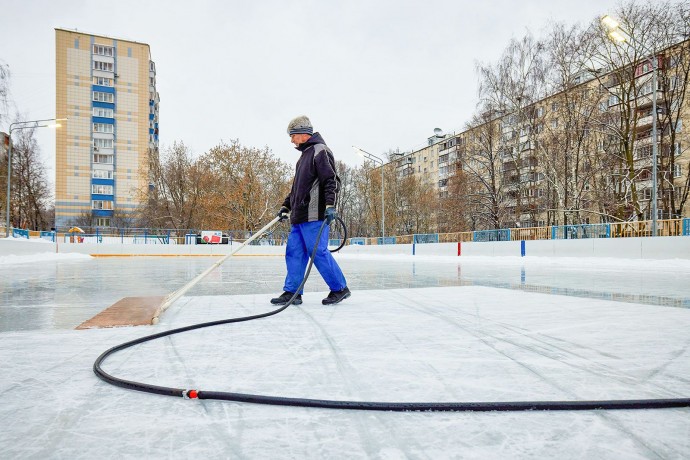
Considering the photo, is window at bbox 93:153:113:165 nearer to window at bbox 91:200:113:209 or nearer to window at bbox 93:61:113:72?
window at bbox 91:200:113:209

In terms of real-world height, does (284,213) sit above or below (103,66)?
below

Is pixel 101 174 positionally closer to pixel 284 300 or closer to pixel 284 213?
pixel 284 213

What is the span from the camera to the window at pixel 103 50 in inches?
2014

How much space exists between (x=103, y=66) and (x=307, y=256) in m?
59.4

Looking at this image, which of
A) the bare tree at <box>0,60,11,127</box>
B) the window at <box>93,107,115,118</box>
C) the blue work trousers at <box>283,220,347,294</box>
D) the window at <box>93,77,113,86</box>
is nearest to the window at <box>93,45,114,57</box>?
the window at <box>93,77,113,86</box>

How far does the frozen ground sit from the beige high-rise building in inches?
2033

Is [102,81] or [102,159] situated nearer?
[102,81]

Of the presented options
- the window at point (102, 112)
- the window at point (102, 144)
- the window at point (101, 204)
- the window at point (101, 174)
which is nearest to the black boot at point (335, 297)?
→ the window at point (101, 204)

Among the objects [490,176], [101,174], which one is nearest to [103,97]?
[101,174]

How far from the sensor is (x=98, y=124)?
170ft

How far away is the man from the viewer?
12.3 feet

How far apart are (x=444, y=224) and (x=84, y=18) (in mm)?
47357

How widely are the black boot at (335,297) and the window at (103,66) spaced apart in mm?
59170

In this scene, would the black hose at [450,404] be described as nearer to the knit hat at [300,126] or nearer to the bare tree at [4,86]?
the knit hat at [300,126]
